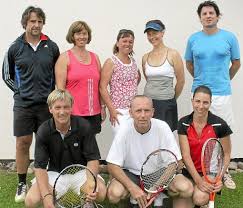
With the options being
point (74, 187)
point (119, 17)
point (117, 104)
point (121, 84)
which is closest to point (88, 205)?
point (74, 187)

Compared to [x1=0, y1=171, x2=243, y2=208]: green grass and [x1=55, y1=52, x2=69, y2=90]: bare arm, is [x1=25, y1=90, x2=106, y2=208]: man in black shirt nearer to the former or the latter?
[x1=55, y1=52, x2=69, y2=90]: bare arm

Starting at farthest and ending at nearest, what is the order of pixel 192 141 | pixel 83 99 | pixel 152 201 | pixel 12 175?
pixel 12 175 < pixel 83 99 < pixel 192 141 < pixel 152 201

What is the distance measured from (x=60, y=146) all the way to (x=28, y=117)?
94 centimetres

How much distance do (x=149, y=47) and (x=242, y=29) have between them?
131 centimetres

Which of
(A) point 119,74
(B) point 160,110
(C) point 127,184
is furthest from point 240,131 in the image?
(C) point 127,184

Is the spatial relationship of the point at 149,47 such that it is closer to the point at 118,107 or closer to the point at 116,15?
the point at 116,15

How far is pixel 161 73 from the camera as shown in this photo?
Result: 549 cm

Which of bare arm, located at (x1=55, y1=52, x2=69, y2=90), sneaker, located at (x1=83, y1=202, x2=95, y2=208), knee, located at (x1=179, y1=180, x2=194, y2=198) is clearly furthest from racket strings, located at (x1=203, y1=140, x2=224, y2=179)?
bare arm, located at (x1=55, y1=52, x2=69, y2=90)

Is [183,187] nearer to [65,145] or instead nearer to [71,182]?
[71,182]

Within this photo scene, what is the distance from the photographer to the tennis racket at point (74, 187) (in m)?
4.14

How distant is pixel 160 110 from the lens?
553 cm

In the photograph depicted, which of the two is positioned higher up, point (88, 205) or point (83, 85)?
point (83, 85)

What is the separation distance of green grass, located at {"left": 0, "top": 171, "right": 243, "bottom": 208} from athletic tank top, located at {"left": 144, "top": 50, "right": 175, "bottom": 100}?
1.34 meters

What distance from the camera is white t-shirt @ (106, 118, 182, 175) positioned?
4.75 m
